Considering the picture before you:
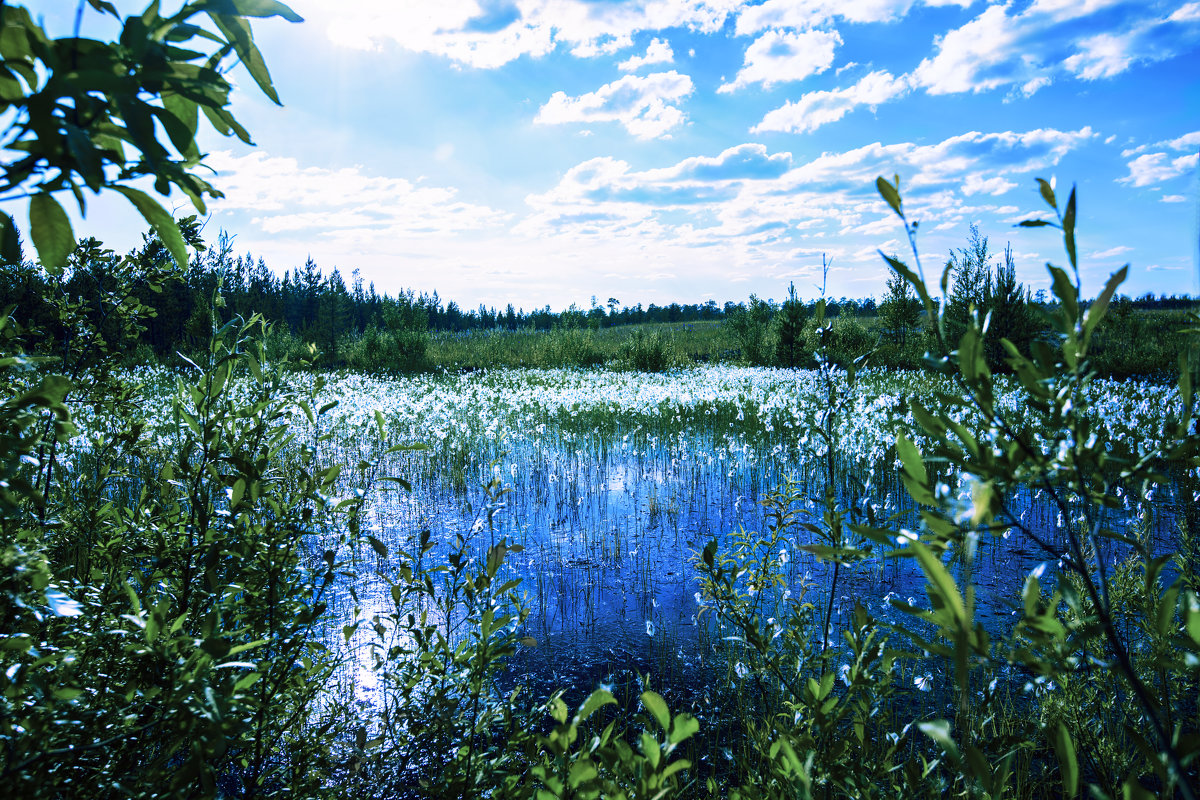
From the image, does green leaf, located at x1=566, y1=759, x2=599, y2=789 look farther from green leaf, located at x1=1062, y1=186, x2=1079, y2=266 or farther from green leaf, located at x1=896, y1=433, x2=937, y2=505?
green leaf, located at x1=1062, y1=186, x2=1079, y2=266

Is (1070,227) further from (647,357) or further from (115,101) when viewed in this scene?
A: (647,357)

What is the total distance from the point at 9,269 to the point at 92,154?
11.1ft

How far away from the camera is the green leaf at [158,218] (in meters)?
0.87

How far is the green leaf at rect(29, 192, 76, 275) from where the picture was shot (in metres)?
0.85

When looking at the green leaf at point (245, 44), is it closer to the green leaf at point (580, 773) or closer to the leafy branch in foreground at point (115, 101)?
the leafy branch in foreground at point (115, 101)

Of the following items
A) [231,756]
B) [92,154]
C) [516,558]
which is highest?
[92,154]

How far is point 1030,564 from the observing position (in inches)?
225

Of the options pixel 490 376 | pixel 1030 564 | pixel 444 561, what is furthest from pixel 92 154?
pixel 490 376

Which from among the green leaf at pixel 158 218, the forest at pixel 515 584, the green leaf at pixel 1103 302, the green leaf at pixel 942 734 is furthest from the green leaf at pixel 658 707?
the green leaf at pixel 158 218

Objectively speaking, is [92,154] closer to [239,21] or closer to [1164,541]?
[239,21]

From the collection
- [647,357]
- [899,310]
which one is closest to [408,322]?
[647,357]

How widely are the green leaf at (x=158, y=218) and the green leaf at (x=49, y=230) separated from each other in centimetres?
10

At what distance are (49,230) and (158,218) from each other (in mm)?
134

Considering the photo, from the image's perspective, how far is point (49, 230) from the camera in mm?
876
